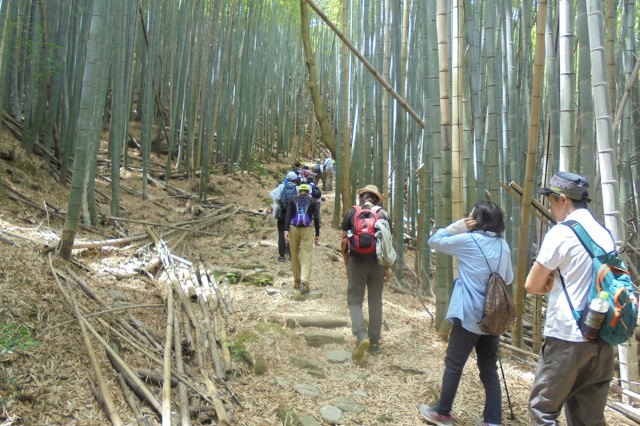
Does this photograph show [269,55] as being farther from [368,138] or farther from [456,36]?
[456,36]

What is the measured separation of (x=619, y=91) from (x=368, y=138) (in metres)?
2.74

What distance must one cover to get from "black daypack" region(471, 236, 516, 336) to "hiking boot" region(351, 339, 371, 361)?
1.05 m

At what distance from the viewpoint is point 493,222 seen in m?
2.28

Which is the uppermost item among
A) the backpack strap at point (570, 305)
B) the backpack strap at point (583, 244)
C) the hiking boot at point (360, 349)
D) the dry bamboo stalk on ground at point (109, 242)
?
the backpack strap at point (583, 244)

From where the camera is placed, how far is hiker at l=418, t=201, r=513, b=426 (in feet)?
7.30

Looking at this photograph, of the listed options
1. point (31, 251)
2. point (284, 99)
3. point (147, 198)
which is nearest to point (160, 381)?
point (31, 251)

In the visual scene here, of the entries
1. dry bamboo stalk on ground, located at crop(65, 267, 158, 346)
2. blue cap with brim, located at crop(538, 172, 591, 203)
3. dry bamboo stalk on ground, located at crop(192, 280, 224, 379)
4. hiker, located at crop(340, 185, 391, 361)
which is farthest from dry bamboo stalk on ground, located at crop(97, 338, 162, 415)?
blue cap with brim, located at crop(538, 172, 591, 203)

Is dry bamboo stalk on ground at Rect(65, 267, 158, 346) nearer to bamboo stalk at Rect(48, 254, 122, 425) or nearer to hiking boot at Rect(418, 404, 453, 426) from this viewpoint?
bamboo stalk at Rect(48, 254, 122, 425)

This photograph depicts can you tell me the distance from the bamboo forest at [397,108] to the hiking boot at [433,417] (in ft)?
2.80

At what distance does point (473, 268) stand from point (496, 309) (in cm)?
22

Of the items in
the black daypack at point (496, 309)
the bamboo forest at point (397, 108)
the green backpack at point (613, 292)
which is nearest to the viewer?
the green backpack at point (613, 292)

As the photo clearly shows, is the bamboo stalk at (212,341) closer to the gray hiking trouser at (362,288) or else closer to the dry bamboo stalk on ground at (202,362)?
the dry bamboo stalk on ground at (202,362)

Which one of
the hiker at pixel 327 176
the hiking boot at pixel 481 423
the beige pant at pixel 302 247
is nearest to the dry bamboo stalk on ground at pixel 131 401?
the hiking boot at pixel 481 423

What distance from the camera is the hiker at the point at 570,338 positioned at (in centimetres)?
166
